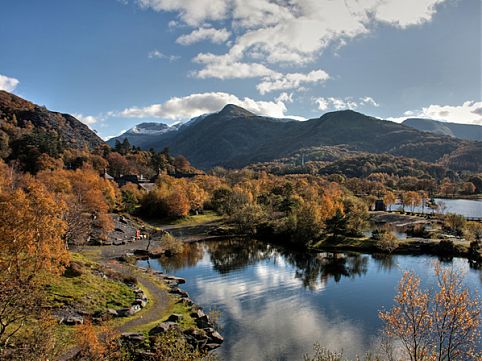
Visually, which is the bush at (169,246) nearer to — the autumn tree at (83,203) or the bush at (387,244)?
the autumn tree at (83,203)

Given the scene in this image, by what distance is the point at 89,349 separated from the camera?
24.3m

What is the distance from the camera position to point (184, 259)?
71.4 meters

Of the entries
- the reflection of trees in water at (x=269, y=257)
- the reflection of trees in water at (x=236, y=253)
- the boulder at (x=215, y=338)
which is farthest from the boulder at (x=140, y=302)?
the reflection of trees in water at (x=236, y=253)

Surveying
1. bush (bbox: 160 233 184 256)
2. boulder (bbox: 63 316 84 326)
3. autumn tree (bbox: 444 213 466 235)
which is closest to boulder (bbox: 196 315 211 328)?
boulder (bbox: 63 316 84 326)

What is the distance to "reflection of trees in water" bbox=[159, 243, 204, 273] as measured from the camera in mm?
65669

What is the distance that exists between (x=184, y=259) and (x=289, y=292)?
2608 centimetres

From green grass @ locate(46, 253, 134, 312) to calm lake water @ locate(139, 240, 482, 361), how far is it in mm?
10464

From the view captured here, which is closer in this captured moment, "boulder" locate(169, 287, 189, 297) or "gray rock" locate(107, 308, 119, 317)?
"gray rock" locate(107, 308, 119, 317)

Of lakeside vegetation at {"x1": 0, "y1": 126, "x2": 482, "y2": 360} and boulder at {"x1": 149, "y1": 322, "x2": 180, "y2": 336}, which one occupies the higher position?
lakeside vegetation at {"x1": 0, "y1": 126, "x2": 482, "y2": 360}

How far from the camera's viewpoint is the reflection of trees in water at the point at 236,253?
68.5 m

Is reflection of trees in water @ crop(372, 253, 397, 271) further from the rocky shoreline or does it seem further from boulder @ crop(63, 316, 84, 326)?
boulder @ crop(63, 316, 84, 326)

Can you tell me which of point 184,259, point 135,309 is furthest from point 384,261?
point 135,309

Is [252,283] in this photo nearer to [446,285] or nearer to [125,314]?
[125,314]

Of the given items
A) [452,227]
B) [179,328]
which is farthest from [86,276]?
[452,227]
